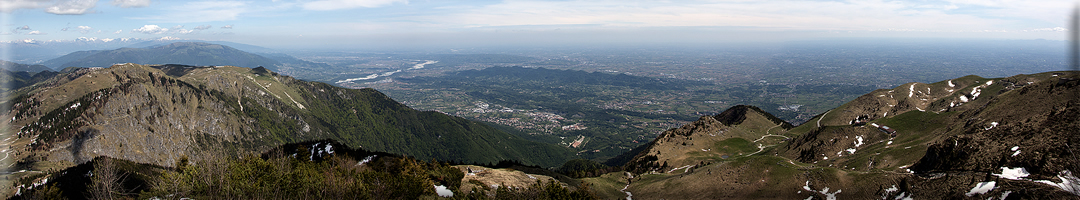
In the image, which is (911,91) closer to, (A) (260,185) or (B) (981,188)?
(B) (981,188)

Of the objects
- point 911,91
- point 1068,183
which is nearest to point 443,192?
point 1068,183

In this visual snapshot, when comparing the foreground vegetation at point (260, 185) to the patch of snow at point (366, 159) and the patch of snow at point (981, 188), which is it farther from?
the patch of snow at point (981, 188)

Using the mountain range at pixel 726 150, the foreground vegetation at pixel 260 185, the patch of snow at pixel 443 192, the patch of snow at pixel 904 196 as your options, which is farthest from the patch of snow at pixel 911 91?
the patch of snow at pixel 443 192

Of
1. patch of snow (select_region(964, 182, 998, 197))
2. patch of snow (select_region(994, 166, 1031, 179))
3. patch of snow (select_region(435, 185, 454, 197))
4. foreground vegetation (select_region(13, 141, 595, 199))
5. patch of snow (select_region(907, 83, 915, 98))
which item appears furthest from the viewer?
patch of snow (select_region(907, 83, 915, 98))

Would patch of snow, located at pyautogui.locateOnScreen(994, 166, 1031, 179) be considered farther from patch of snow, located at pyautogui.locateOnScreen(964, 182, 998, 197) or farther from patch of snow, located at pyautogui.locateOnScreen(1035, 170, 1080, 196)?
patch of snow, located at pyautogui.locateOnScreen(964, 182, 998, 197)

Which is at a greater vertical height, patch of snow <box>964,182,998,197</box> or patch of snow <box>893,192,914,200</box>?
patch of snow <box>964,182,998,197</box>

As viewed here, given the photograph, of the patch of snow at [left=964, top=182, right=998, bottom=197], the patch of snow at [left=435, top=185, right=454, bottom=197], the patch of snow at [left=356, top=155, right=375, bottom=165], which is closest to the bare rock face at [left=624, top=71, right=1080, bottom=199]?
the patch of snow at [left=964, top=182, right=998, bottom=197]
